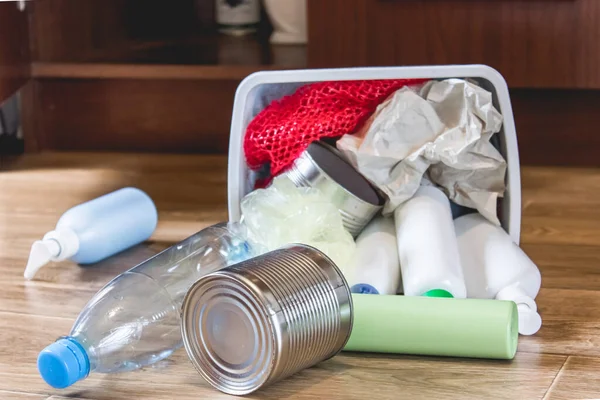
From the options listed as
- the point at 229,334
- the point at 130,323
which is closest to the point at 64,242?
the point at 130,323

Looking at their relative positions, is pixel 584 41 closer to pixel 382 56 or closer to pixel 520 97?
pixel 520 97

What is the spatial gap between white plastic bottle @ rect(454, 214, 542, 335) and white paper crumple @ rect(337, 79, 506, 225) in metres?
0.06

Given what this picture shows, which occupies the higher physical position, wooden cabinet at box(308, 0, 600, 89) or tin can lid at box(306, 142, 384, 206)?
wooden cabinet at box(308, 0, 600, 89)

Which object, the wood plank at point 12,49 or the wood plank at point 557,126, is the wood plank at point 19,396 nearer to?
the wood plank at point 12,49

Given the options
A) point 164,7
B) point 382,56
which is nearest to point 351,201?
point 382,56

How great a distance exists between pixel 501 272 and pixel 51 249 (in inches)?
22.2

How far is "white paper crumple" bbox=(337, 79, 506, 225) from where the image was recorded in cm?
120

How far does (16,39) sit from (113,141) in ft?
0.92

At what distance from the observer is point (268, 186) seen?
126cm

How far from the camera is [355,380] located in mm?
937

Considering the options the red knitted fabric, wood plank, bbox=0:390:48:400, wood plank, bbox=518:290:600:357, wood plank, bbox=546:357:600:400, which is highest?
the red knitted fabric

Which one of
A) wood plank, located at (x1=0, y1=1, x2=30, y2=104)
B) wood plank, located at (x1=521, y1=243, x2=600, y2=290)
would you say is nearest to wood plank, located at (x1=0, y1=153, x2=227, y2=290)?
wood plank, located at (x1=0, y1=1, x2=30, y2=104)

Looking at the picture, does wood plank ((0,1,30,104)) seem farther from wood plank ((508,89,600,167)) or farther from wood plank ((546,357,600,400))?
wood plank ((546,357,600,400))

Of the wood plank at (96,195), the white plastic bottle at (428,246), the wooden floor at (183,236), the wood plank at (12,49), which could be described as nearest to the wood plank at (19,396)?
the wooden floor at (183,236)
